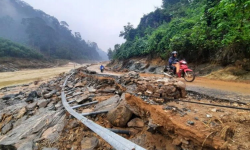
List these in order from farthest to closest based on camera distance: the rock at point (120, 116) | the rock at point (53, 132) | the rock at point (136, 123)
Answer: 1. the rock at point (53, 132)
2. the rock at point (120, 116)
3. the rock at point (136, 123)

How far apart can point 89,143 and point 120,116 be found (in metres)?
1.05

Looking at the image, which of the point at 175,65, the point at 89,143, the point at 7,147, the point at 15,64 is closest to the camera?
the point at 89,143

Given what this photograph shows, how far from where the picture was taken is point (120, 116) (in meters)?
3.79

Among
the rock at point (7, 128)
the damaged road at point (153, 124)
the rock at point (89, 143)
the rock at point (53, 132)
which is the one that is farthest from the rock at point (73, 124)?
the rock at point (7, 128)

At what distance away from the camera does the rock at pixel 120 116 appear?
12.2 feet

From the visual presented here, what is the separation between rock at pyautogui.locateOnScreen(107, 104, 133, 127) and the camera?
3725mm

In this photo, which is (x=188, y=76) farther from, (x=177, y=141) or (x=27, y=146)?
(x=27, y=146)

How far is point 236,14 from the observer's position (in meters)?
6.54

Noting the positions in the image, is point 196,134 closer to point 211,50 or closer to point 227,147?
point 227,147

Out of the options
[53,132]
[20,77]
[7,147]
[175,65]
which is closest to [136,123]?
[53,132]

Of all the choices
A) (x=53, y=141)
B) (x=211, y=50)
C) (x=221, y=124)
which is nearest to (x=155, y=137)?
(x=221, y=124)

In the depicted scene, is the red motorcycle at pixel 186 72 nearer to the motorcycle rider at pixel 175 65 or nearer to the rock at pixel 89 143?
the motorcycle rider at pixel 175 65

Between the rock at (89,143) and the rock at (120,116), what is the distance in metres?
0.69

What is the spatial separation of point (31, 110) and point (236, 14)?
11474 mm
